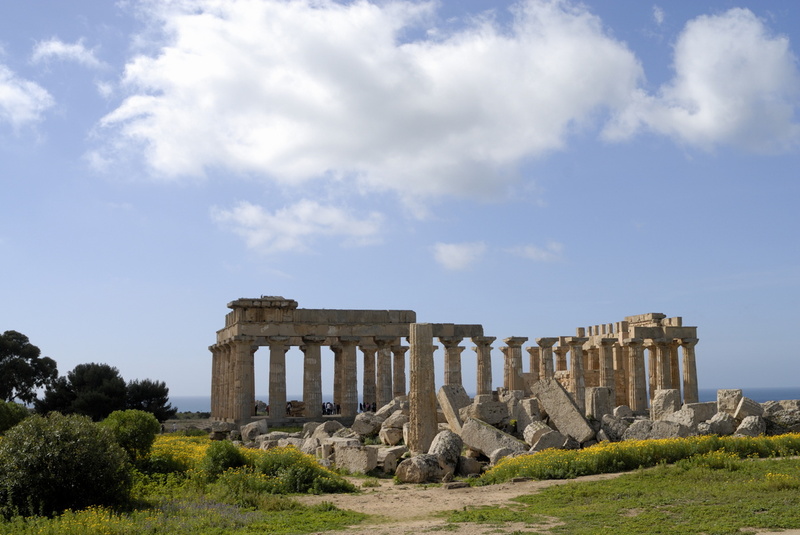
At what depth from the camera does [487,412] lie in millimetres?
27672

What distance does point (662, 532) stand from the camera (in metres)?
13.5

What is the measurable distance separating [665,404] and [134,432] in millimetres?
18917

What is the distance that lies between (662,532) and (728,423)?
1445cm

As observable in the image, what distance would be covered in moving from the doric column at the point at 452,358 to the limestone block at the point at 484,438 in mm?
21346

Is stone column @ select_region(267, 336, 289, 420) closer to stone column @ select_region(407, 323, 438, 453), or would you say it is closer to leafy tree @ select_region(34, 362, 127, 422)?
leafy tree @ select_region(34, 362, 127, 422)

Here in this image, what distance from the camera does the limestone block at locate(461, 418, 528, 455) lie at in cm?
2541

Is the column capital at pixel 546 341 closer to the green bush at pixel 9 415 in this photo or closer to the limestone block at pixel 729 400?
the limestone block at pixel 729 400

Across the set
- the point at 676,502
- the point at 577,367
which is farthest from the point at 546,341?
the point at 676,502

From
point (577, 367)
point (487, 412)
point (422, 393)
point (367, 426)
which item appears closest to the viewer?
point (422, 393)

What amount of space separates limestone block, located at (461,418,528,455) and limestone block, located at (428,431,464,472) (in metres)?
2.00

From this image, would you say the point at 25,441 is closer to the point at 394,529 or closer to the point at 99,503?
the point at 99,503

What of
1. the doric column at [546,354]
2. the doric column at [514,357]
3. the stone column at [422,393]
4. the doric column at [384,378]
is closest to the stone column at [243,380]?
the doric column at [384,378]

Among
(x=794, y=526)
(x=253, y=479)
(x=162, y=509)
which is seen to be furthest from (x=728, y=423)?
(x=162, y=509)

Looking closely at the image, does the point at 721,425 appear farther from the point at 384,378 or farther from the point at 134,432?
the point at 384,378
